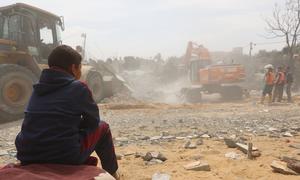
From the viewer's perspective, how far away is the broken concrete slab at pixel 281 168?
4781 mm

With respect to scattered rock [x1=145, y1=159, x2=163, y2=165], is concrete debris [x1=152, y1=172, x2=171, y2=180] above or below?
above

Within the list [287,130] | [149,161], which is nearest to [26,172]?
[149,161]

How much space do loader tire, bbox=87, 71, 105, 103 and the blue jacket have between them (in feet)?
40.4

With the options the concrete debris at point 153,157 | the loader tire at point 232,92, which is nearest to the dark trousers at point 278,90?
the loader tire at point 232,92

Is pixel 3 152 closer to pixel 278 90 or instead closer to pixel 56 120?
pixel 56 120

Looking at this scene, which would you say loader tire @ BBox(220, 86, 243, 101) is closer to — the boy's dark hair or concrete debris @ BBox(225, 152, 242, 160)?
concrete debris @ BBox(225, 152, 242, 160)

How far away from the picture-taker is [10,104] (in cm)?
1132

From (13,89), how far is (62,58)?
30.2ft

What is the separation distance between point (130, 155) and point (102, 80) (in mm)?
10067

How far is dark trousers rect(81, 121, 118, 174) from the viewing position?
2900 mm

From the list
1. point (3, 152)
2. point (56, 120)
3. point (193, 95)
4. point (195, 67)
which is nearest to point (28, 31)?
point (3, 152)

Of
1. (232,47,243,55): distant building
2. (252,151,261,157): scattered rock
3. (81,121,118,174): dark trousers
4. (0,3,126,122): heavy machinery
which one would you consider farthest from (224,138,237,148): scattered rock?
(232,47,243,55): distant building

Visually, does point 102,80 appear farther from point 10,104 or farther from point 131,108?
point 10,104

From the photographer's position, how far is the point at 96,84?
1552cm
